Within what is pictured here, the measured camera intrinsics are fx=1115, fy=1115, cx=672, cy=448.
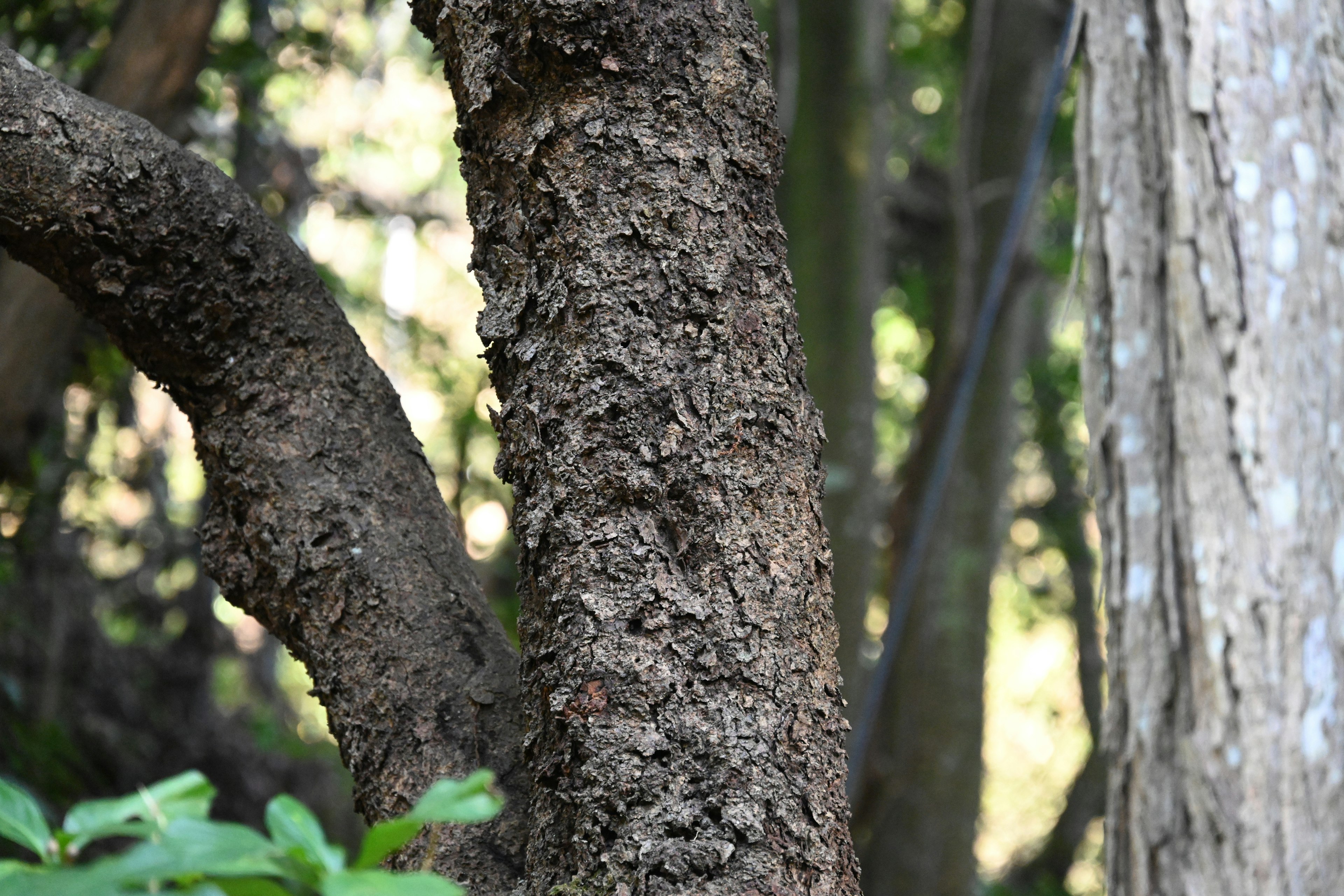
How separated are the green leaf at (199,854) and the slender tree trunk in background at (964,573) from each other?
10.3 feet

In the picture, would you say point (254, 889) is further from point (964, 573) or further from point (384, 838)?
point (964, 573)

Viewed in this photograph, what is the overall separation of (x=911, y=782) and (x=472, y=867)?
2.97 metres

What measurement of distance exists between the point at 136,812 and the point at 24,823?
0.18ft

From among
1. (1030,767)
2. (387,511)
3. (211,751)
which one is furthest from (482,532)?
(1030,767)

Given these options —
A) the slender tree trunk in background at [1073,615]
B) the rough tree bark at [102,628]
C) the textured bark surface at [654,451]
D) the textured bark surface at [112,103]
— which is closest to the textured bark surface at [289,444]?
the textured bark surface at [654,451]

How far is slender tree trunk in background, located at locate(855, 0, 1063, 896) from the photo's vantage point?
3658 millimetres

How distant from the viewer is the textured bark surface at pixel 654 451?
2.95ft

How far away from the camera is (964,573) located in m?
3.83

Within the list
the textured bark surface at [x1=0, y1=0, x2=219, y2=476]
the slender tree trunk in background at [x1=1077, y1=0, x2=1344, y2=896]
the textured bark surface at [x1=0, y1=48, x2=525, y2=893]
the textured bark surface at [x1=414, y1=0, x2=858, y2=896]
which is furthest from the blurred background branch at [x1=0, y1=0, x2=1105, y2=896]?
the textured bark surface at [x1=0, y1=48, x2=525, y2=893]

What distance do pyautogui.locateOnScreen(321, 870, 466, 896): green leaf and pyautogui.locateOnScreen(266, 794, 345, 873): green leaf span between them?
26 millimetres

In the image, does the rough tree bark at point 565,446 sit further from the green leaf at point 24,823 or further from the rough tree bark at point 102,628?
the rough tree bark at point 102,628

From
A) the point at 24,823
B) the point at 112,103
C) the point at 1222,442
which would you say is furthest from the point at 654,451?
the point at 112,103

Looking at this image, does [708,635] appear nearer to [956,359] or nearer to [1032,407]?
[956,359]

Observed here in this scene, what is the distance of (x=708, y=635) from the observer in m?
0.93
